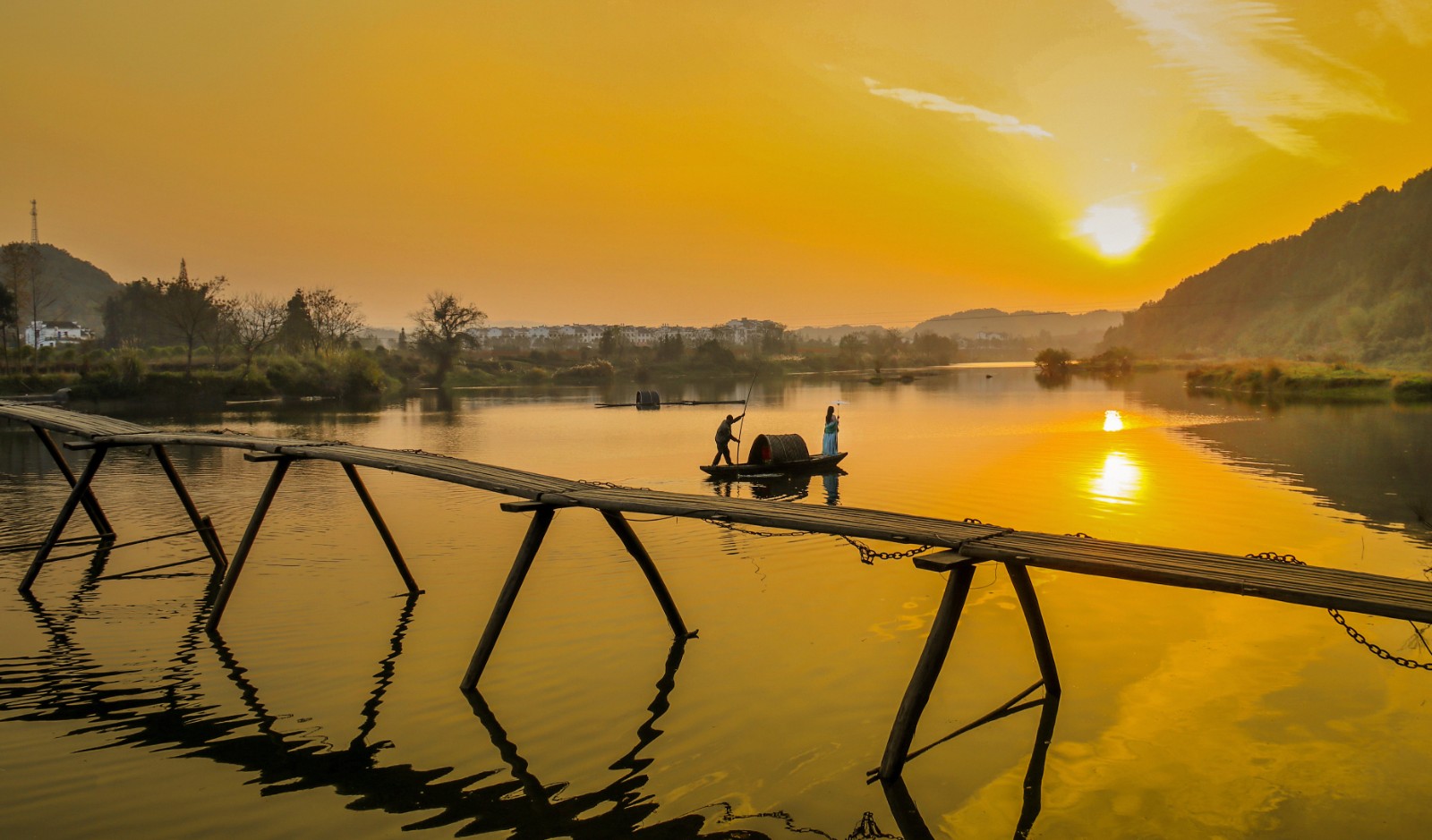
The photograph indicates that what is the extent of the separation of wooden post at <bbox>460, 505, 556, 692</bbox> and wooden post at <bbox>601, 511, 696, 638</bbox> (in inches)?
30.4

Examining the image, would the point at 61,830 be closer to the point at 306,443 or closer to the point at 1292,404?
the point at 306,443

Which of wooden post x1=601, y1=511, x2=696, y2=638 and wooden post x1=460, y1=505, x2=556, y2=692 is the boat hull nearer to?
wooden post x1=601, y1=511, x2=696, y2=638

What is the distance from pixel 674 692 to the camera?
10.4 m

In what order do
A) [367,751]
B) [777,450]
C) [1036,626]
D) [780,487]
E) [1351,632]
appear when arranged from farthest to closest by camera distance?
[777,450]
[780,487]
[1036,626]
[367,751]
[1351,632]

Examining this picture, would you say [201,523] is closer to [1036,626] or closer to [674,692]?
[674,692]

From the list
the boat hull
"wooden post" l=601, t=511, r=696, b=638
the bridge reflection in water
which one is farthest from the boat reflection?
the bridge reflection in water

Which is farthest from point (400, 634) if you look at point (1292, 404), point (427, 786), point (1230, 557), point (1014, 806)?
point (1292, 404)

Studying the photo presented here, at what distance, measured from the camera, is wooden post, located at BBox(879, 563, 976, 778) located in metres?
7.79

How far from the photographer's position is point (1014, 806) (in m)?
7.85

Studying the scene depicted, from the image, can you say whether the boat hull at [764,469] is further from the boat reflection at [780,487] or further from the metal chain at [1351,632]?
the metal chain at [1351,632]

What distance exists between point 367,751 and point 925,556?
574 centimetres

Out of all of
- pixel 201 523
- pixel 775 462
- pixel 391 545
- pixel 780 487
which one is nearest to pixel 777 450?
pixel 775 462

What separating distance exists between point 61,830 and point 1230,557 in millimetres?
10330

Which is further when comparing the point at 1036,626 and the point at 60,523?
the point at 60,523
